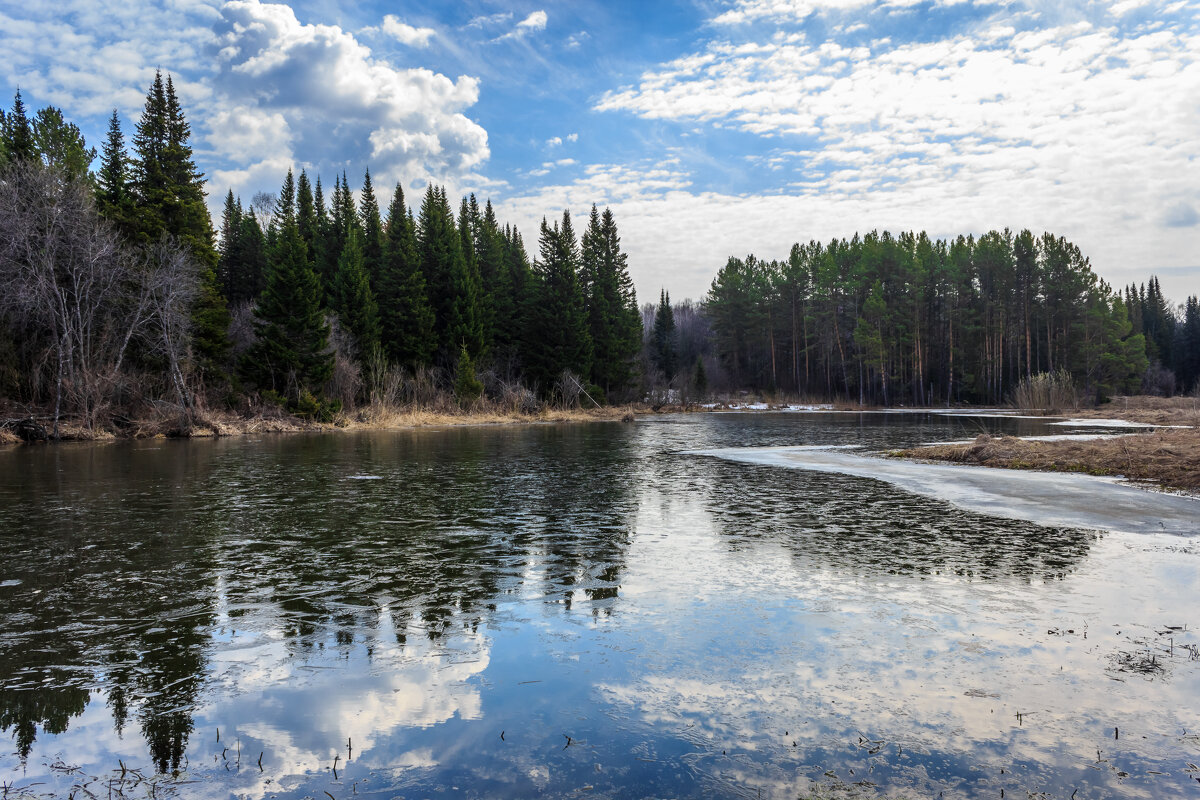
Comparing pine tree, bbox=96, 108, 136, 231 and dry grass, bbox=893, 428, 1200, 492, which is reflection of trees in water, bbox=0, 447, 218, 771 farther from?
pine tree, bbox=96, 108, 136, 231

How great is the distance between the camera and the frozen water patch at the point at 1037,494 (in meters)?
10.9

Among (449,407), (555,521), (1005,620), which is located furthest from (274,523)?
(449,407)

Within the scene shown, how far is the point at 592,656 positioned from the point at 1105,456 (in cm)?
1694

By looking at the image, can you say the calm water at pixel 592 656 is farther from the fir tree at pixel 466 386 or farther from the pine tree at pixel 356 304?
the pine tree at pixel 356 304

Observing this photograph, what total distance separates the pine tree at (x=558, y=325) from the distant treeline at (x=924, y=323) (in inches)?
1197

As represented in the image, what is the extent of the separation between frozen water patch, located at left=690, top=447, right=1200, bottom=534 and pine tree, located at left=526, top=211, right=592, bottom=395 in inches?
1426

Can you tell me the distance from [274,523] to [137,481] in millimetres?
6891

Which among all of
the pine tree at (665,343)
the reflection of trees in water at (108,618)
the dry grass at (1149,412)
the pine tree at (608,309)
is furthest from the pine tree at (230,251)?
the dry grass at (1149,412)

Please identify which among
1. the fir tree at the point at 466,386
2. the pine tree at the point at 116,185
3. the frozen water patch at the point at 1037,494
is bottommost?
the frozen water patch at the point at 1037,494

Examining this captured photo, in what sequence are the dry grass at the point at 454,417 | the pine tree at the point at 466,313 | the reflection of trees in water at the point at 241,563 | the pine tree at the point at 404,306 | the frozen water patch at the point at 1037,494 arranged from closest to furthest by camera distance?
the reflection of trees in water at the point at 241,563 → the frozen water patch at the point at 1037,494 → the dry grass at the point at 454,417 → the pine tree at the point at 404,306 → the pine tree at the point at 466,313

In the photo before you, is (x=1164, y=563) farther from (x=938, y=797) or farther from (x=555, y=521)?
(x=555, y=521)

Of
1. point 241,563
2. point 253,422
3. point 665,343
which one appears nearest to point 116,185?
point 253,422

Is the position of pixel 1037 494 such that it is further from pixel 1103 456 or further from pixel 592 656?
pixel 592 656

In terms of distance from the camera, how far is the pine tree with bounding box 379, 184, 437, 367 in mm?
49156
